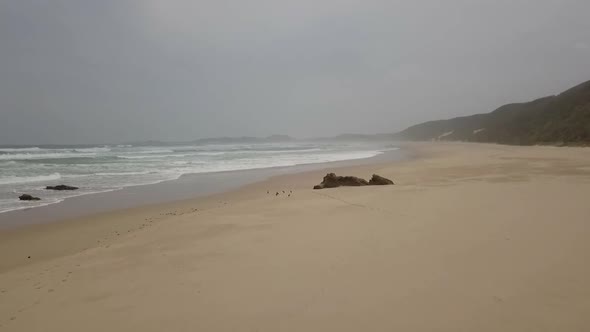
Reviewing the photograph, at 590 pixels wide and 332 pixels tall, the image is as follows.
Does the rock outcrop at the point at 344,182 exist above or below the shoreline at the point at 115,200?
above

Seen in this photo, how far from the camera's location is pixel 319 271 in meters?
3.77

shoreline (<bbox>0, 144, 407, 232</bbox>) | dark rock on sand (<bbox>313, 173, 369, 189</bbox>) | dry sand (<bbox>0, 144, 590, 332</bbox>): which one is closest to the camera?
dry sand (<bbox>0, 144, 590, 332</bbox>)

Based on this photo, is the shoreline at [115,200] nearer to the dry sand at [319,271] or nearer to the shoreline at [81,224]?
the shoreline at [81,224]

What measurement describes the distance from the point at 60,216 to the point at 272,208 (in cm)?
602

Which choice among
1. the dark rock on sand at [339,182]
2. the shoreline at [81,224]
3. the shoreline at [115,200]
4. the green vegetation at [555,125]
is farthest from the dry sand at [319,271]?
the green vegetation at [555,125]

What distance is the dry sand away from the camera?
9.13 feet

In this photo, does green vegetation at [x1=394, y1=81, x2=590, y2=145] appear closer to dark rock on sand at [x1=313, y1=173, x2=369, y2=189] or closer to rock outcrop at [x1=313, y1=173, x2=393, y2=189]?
rock outcrop at [x1=313, y1=173, x2=393, y2=189]

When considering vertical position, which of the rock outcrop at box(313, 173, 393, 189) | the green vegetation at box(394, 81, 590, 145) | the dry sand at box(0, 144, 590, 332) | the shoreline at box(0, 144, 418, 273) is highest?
the green vegetation at box(394, 81, 590, 145)

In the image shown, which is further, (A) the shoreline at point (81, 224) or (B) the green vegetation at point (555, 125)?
(B) the green vegetation at point (555, 125)

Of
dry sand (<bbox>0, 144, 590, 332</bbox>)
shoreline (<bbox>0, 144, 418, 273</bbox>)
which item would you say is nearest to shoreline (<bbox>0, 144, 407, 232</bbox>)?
shoreline (<bbox>0, 144, 418, 273</bbox>)

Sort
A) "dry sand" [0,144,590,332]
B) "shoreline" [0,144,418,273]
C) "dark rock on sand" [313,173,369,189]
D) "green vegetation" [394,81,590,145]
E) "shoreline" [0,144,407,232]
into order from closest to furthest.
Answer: "dry sand" [0,144,590,332] < "shoreline" [0,144,418,273] < "shoreline" [0,144,407,232] < "dark rock on sand" [313,173,369,189] < "green vegetation" [394,81,590,145]

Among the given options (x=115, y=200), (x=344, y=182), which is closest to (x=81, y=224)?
(x=115, y=200)

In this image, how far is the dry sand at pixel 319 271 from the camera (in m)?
2.78

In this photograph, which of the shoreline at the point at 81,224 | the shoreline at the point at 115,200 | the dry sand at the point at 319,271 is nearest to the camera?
the dry sand at the point at 319,271
